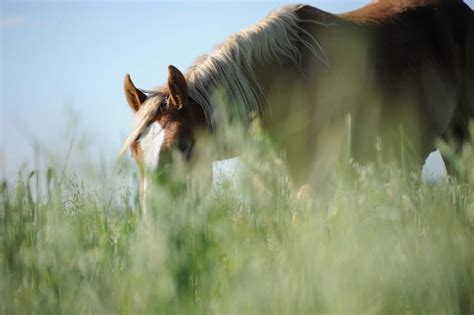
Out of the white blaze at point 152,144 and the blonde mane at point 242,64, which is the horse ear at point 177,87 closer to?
the blonde mane at point 242,64

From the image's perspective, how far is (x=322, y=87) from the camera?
4.80 metres

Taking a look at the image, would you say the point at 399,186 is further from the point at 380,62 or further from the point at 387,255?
the point at 380,62

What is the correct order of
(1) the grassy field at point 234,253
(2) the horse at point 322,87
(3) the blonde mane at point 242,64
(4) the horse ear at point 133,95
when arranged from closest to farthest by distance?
(1) the grassy field at point 234,253 → (2) the horse at point 322,87 → (3) the blonde mane at point 242,64 → (4) the horse ear at point 133,95

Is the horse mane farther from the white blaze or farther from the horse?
the white blaze

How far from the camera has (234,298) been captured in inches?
75.4

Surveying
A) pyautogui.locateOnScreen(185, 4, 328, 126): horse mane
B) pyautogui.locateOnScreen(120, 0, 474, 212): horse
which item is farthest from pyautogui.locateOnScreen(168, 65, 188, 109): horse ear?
pyautogui.locateOnScreen(185, 4, 328, 126): horse mane

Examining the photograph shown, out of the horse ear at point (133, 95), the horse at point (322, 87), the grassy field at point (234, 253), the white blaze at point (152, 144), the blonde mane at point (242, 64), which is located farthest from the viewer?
the horse ear at point (133, 95)

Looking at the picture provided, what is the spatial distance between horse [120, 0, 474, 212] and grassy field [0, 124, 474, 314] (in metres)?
0.94

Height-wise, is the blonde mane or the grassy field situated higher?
the blonde mane

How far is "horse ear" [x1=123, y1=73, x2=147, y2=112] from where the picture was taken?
4.18 m

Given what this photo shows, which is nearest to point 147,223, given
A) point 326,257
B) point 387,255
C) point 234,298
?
point 234,298

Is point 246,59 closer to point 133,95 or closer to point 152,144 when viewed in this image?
point 133,95

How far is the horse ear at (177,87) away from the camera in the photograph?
394cm

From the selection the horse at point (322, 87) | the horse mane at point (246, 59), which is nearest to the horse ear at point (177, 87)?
the horse at point (322, 87)
